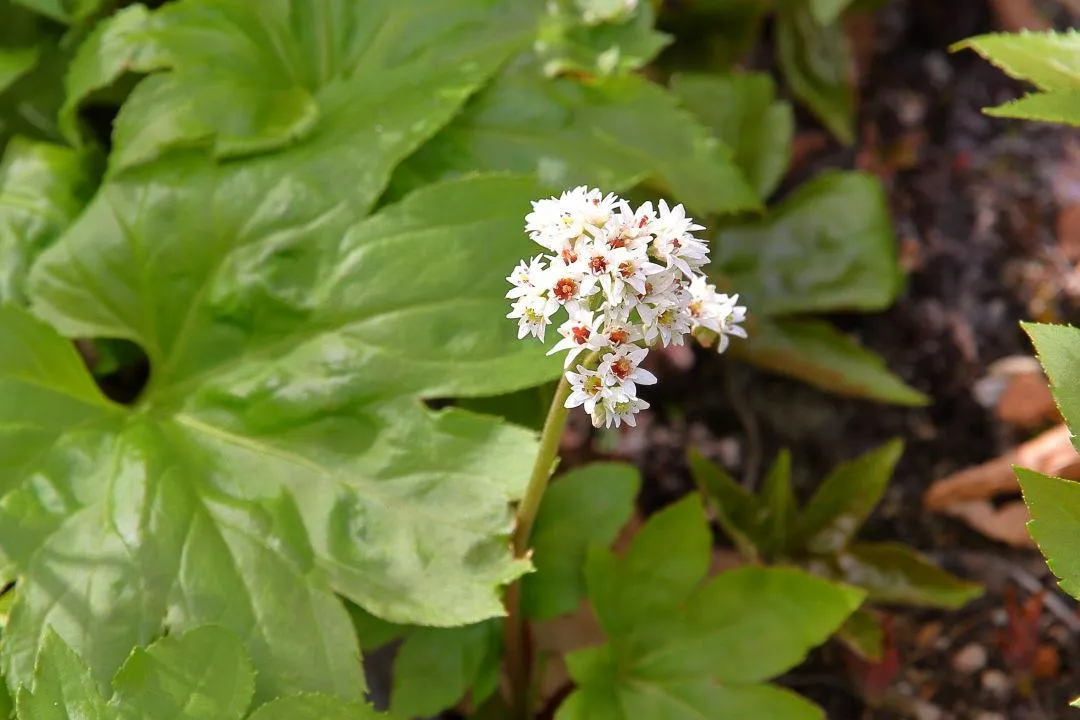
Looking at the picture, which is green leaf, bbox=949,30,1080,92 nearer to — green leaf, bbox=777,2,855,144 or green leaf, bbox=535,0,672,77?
green leaf, bbox=535,0,672,77

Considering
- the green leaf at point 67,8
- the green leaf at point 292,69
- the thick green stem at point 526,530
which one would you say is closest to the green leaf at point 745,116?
the green leaf at point 292,69

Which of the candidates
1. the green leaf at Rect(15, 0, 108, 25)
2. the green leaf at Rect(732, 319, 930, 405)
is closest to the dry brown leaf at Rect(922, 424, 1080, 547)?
the green leaf at Rect(732, 319, 930, 405)

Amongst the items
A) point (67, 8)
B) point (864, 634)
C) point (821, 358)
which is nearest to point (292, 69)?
point (67, 8)

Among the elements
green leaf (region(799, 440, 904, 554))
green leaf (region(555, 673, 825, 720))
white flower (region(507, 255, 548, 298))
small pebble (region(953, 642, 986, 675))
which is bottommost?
small pebble (region(953, 642, 986, 675))

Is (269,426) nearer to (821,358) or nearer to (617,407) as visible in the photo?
(617,407)

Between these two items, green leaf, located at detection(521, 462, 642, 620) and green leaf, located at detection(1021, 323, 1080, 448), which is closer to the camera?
green leaf, located at detection(1021, 323, 1080, 448)

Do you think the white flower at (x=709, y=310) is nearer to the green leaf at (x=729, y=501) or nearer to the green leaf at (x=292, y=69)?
the green leaf at (x=292, y=69)
